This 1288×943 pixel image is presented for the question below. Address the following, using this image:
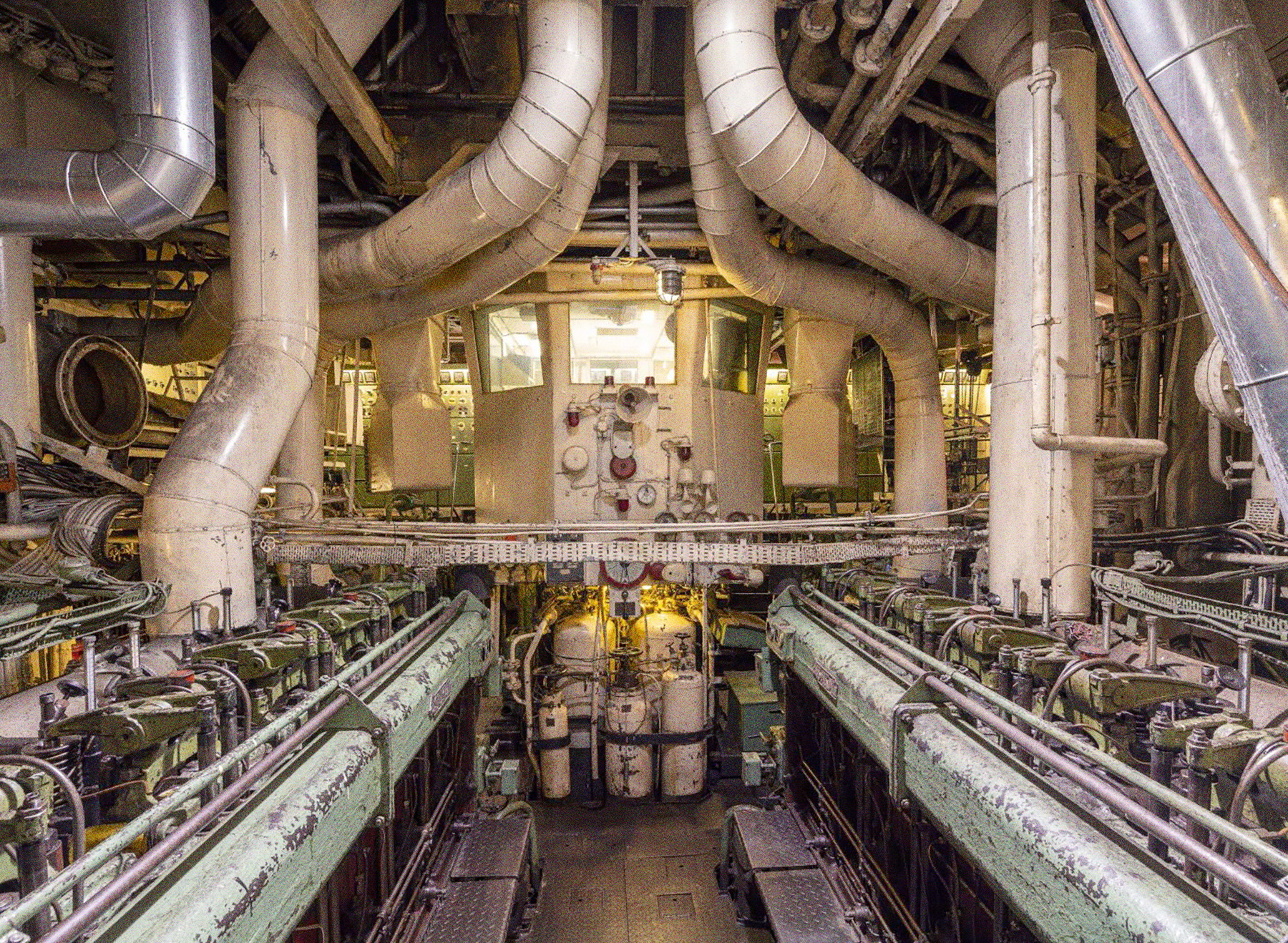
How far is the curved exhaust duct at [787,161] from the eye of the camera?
10.9ft

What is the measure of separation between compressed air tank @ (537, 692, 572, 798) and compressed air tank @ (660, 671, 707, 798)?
752mm

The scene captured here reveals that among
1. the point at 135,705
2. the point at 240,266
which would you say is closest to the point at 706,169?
the point at 240,266

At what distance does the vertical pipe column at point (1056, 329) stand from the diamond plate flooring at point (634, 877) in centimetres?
257

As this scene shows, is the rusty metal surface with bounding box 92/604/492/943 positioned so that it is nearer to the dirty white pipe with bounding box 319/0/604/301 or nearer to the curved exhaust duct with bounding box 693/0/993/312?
the dirty white pipe with bounding box 319/0/604/301

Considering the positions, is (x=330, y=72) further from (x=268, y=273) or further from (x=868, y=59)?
(x=868, y=59)

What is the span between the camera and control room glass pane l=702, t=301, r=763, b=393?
19.4 ft

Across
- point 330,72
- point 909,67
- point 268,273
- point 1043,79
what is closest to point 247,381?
point 268,273

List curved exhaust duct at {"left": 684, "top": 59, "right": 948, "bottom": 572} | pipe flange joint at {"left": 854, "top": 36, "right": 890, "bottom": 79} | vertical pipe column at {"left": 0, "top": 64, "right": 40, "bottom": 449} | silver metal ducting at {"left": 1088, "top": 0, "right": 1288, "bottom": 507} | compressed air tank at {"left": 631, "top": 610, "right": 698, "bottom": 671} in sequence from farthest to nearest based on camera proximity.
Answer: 1. compressed air tank at {"left": 631, "top": 610, "right": 698, "bottom": 671}
2. curved exhaust duct at {"left": 684, "top": 59, "right": 948, "bottom": 572}
3. vertical pipe column at {"left": 0, "top": 64, "right": 40, "bottom": 449}
4. pipe flange joint at {"left": 854, "top": 36, "right": 890, "bottom": 79}
5. silver metal ducting at {"left": 1088, "top": 0, "right": 1288, "bottom": 507}

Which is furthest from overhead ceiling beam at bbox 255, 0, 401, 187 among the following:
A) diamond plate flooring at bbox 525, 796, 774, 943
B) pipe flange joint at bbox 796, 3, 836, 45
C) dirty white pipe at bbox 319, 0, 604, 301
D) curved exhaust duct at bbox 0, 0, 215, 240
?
diamond plate flooring at bbox 525, 796, 774, 943

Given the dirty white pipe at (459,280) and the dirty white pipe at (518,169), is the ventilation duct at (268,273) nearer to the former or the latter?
the dirty white pipe at (518,169)

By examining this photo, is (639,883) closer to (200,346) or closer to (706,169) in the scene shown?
(706,169)

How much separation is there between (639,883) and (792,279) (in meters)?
4.21

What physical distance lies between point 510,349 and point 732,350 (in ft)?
6.35

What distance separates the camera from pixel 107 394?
17.3 feet
